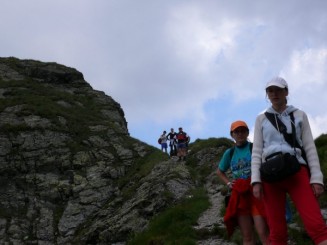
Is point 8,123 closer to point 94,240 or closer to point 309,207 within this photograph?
point 94,240

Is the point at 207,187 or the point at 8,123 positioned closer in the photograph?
the point at 207,187

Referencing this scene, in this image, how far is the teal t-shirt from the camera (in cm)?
838

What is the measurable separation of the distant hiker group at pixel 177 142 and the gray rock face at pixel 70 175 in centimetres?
205

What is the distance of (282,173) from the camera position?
614 cm

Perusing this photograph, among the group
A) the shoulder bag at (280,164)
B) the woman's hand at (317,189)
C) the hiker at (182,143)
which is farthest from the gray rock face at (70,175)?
the woman's hand at (317,189)

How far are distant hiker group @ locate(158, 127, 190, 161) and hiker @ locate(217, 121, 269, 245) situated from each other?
22.7 metres

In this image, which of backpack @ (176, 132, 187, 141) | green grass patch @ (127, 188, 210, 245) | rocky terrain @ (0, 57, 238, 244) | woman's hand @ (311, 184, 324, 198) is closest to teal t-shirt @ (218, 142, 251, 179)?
woman's hand @ (311, 184, 324, 198)

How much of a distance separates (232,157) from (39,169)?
2331 centimetres

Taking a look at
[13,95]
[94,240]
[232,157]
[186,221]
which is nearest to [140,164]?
[94,240]

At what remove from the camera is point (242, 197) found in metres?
8.05

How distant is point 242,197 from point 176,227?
8.10m

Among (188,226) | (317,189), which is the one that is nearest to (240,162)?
(317,189)

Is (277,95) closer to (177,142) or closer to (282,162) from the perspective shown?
(282,162)

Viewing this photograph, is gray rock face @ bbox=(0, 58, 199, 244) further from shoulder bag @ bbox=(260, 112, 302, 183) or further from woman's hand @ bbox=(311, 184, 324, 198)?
woman's hand @ bbox=(311, 184, 324, 198)
